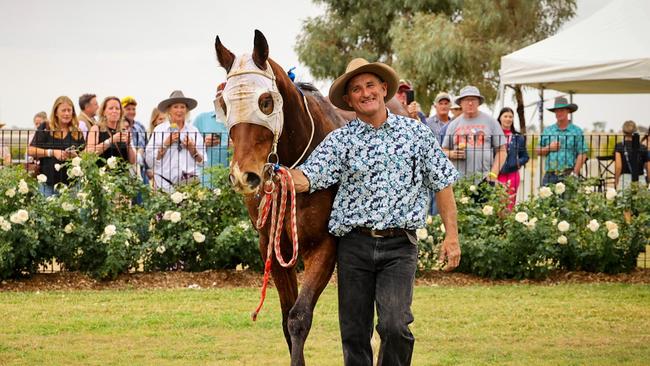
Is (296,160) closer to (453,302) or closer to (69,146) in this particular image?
(453,302)

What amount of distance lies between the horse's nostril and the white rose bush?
6326mm

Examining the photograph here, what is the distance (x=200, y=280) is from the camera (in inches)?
423

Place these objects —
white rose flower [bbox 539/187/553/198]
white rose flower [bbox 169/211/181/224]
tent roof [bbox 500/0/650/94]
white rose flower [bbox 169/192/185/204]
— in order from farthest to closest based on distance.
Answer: tent roof [bbox 500/0/650/94] < white rose flower [bbox 539/187/553/198] < white rose flower [bbox 169/192/185/204] < white rose flower [bbox 169/211/181/224]

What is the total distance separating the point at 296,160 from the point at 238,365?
6.49 ft

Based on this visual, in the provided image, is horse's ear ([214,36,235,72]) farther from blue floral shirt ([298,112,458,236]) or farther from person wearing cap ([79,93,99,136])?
person wearing cap ([79,93,99,136])

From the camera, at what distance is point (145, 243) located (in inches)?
421

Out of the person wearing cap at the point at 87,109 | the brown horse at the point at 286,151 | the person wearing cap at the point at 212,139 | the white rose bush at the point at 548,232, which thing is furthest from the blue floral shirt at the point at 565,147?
the brown horse at the point at 286,151

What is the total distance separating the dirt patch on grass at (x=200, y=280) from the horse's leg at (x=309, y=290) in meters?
5.27

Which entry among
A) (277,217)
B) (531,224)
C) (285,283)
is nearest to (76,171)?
(531,224)

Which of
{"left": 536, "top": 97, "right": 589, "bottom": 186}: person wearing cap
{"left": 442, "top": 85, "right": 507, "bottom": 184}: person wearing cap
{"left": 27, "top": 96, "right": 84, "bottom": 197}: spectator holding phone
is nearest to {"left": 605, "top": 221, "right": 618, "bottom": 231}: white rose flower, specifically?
{"left": 536, "top": 97, "right": 589, "bottom": 186}: person wearing cap

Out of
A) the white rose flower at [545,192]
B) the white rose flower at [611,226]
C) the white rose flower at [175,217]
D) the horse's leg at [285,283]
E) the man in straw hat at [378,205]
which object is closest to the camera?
the man in straw hat at [378,205]

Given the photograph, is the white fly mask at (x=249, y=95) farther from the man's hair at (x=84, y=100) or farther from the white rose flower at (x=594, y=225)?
the man's hair at (x=84, y=100)

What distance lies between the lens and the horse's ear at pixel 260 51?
16.9 feet

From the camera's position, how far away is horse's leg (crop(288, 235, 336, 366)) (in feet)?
17.2
